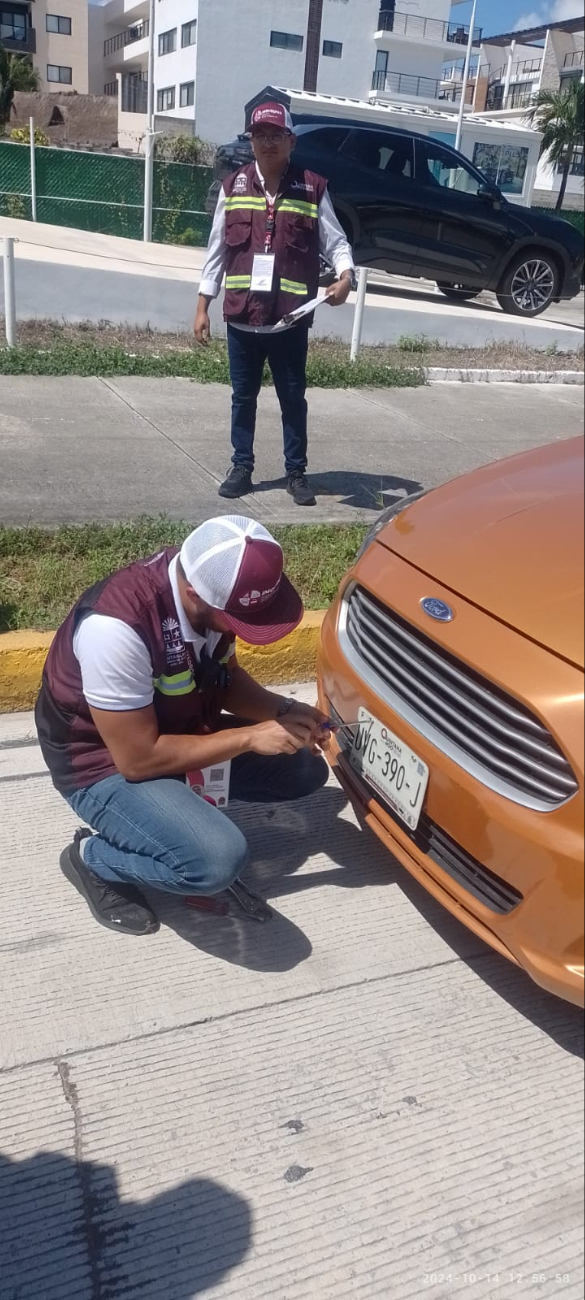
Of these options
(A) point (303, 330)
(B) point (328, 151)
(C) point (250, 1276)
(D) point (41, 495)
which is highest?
(B) point (328, 151)

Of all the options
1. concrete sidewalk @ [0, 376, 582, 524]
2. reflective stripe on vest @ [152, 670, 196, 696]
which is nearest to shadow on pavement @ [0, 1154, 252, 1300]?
reflective stripe on vest @ [152, 670, 196, 696]

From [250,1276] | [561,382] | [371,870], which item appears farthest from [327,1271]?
[561,382]

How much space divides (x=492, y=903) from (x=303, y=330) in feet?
11.9

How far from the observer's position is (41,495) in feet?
16.4

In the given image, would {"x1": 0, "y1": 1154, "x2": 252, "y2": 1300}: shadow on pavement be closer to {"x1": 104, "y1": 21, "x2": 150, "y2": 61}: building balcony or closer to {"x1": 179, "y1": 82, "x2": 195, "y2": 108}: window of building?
{"x1": 179, "y1": 82, "x2": 195, "y2": 108}: window of building

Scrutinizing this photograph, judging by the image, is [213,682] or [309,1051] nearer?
[309,1051]

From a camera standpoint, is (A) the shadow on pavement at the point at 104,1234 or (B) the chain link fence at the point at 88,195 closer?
(A) the shadow on pavement at the point at 104,1234

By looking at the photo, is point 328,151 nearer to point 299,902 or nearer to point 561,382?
point 561,382

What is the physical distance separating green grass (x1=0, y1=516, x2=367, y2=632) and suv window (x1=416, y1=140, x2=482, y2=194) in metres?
9.02

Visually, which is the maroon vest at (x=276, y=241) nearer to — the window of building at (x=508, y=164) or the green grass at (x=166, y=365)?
the green grass at (x=166, y=365)

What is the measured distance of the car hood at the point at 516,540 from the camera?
7.06ft

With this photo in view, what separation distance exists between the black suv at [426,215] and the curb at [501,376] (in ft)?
9.76

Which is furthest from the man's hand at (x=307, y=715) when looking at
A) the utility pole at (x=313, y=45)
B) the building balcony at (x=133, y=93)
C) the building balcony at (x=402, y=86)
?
the building balcony at (x=133, y=93)

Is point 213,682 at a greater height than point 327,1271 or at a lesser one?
greater
